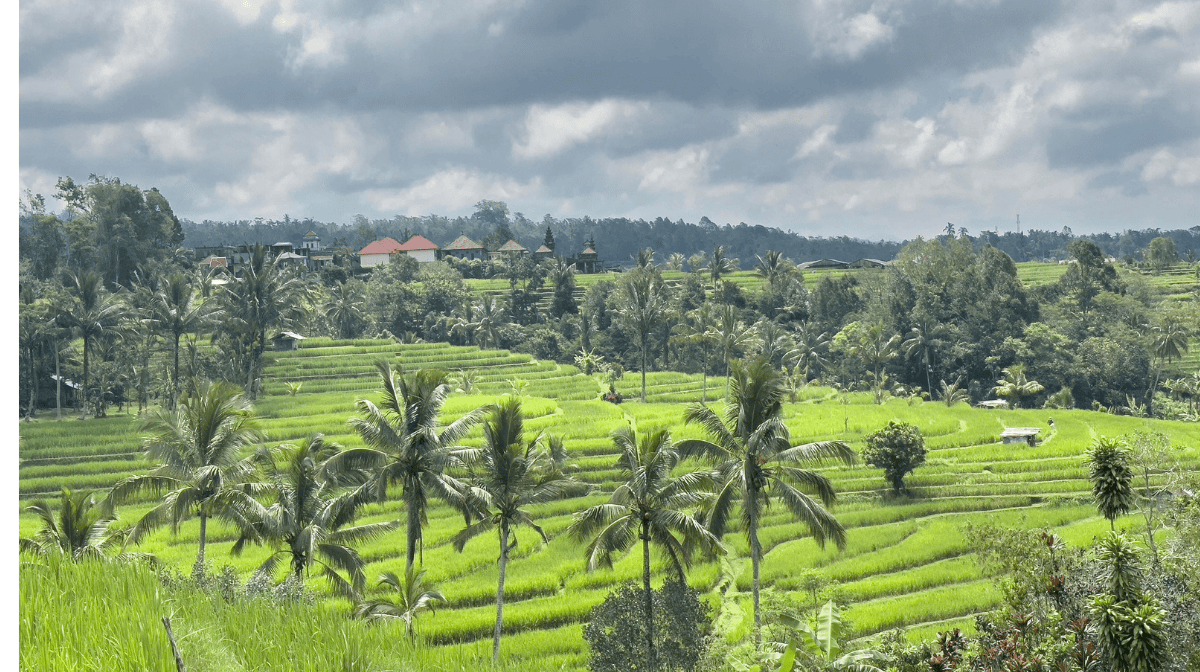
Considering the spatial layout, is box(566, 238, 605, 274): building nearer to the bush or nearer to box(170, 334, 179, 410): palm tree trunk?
box(170, 334, 179, 410): palm tree trunk

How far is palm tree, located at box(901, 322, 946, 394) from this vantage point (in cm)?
5912

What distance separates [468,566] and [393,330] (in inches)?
1657

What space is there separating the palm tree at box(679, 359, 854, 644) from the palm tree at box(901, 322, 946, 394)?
4033 centimetres

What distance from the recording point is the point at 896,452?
105 feet

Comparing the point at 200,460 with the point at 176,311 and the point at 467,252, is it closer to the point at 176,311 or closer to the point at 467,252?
the point at 176,311

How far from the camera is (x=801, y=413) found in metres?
41.8

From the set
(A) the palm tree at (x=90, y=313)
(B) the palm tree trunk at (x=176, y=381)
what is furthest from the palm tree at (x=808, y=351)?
(A) the palm tree at (x=90, y=313)

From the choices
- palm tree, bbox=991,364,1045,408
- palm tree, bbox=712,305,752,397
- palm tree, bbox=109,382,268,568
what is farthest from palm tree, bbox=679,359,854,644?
palm tree, bbox=991,364,1045,408

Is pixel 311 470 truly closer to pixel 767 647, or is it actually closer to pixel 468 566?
pixel 468 566

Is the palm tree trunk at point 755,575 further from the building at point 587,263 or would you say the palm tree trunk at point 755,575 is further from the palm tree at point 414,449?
the building at point 587,263

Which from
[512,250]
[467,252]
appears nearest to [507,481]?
[512,250]

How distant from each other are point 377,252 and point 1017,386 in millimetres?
60018

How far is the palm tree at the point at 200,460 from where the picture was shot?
21.2 m

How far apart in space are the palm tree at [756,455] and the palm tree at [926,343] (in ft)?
132
